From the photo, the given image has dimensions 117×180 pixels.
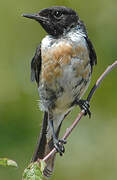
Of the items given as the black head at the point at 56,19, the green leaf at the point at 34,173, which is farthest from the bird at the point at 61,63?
the green leaf at the point at 34,173

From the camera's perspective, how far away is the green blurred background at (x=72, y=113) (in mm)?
6887

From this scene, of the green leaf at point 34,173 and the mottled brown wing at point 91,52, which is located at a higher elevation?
the mottled brown wing at point 91,52

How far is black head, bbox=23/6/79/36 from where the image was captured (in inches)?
239

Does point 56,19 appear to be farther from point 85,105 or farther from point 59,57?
point 85,105

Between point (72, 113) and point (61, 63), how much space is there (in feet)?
5.00

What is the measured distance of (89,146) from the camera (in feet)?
24.5

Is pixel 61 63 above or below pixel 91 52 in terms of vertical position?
below

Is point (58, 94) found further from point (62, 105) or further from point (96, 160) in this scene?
point (96, 160)

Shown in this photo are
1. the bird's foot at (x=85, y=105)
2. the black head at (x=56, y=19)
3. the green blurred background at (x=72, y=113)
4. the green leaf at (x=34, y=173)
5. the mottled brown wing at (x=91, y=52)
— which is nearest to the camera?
the green leaf at (x=34, y=173)

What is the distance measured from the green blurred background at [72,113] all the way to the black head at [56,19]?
34.3 inches

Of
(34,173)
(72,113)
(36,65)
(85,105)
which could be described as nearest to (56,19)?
(36,65)

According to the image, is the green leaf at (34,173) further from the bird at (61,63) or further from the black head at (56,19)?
the black head at (56,19)

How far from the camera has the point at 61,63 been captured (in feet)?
19.5

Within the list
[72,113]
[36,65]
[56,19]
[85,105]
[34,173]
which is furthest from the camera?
[72,113]
